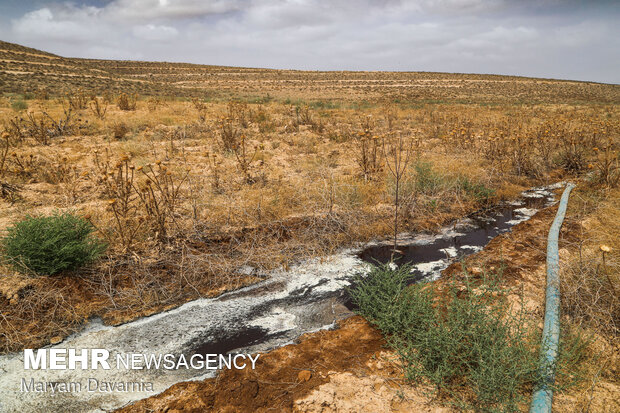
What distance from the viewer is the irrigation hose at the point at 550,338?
Result: 2001 millimetres

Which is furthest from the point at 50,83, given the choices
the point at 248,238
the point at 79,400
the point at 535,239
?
the point at 535,239

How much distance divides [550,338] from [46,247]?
15.1 feet

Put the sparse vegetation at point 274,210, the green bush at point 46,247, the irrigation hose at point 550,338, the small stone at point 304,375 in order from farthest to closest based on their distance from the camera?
the green bush at point 46,247 → the sparse vegetation at point 274,210 → the small stone at point 304,375 → the irrigation hose at point 550,338

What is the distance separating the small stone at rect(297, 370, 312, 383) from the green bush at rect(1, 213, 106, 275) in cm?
265

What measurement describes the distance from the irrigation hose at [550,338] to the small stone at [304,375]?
1.46m

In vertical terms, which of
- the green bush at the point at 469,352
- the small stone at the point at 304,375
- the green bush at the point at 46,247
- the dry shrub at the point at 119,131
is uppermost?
the dry shrub at the point at 119,131

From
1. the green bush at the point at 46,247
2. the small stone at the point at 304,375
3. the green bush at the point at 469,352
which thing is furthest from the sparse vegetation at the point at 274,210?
the small stone at the point at 304,375

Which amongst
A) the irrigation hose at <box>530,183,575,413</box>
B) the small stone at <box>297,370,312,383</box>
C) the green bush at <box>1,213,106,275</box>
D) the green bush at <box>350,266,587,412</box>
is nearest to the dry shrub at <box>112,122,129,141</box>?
the green bush at <box>1,213,106,275</box>

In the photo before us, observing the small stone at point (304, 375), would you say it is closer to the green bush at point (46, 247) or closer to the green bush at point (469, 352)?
the green bush at point (469, 352)

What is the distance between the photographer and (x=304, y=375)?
243cm

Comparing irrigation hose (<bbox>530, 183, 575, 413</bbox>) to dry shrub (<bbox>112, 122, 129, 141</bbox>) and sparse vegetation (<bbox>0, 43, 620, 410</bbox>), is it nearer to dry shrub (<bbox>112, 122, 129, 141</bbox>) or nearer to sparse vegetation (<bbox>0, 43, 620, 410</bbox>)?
sparse vegetation (<bbox>0, 43, 620, 410</bbox>)

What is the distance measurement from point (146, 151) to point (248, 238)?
4437 millimetres

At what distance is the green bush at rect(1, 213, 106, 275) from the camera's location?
10.4 feet

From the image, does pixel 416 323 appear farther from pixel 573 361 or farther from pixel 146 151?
pixel 146 151
